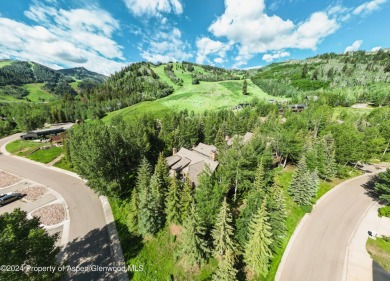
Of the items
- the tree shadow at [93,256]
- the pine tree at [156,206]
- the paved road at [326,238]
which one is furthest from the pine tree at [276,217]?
the tree shadow at [93,256]

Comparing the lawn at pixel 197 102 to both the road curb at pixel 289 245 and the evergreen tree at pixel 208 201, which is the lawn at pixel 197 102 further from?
the road curb at pixel 289 245

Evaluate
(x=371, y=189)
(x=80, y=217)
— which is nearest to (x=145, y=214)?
(x=80, y=217)

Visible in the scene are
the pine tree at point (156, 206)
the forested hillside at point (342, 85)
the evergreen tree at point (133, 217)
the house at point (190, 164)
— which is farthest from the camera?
the forested hillside at point (342, 85)

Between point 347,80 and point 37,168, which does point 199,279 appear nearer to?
point 37,168

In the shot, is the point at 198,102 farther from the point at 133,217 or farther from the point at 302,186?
the point at 133,217

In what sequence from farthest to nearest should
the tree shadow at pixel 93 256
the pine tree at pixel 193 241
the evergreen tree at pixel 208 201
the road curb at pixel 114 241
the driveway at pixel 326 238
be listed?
the evergreen tree at pixel 208 201 < the driveway at pixel 326 238 < the road curb at pixel 114 241 < the tree shadow at pixel 93 256 < the pine tree at pixel 193 241

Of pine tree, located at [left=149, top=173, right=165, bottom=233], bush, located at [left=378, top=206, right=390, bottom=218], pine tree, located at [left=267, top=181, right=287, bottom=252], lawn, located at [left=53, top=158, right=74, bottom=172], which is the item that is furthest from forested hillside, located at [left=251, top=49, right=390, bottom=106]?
lawn, located at [left=53, top=158, right=74, bottom=172]
